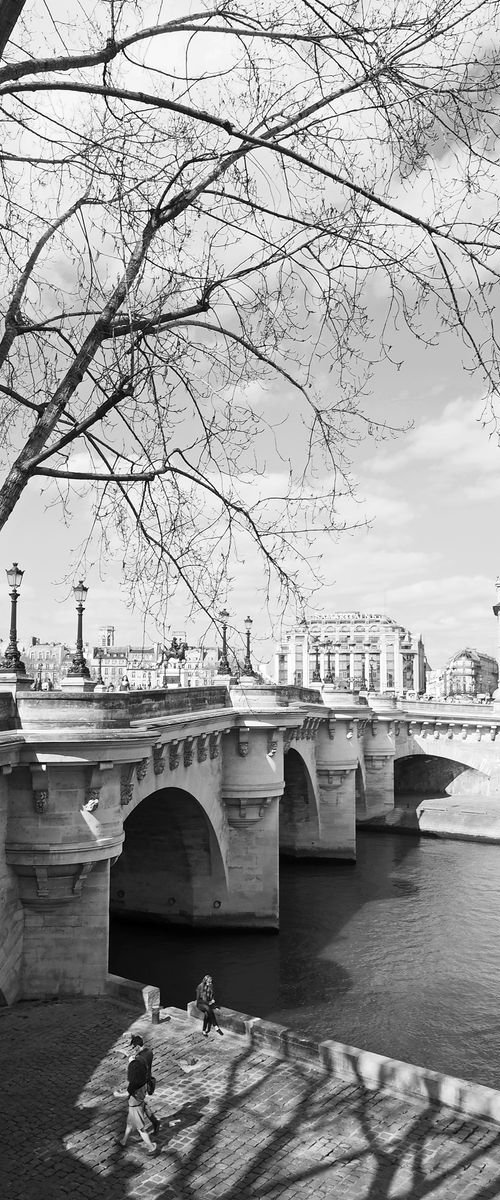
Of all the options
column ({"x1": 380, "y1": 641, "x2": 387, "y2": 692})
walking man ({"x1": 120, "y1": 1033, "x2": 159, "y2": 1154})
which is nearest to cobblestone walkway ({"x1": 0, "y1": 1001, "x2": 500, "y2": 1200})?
walking man ({"x1": 120, "y1": 1033, "x2": 159, "y2": 1154})

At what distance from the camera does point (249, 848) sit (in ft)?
98.1

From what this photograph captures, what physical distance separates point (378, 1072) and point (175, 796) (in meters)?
14.2

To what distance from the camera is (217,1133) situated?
12.2m

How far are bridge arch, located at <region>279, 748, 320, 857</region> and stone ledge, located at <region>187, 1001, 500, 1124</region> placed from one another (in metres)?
26.8

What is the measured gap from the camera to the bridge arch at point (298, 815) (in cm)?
4278

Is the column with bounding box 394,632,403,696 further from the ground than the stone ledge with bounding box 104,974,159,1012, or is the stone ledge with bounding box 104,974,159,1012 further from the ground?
the column with bounding box 394,632,403,696

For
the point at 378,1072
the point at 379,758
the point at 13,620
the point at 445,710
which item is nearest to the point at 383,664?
the point at 445,710

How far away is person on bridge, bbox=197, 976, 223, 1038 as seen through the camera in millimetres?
15977

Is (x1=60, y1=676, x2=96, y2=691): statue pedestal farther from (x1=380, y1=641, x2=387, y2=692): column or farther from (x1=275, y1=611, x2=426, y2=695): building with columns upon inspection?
(x1=380, y1=641, x2=387, y2=692): column

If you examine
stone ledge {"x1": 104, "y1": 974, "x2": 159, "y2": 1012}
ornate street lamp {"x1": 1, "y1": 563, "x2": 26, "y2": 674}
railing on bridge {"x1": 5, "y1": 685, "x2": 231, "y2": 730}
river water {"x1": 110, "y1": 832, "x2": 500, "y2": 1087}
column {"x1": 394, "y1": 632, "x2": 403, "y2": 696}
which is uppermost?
Result: column {"x1": 394, "y1": 632, "x2": 403, "y2": 696}

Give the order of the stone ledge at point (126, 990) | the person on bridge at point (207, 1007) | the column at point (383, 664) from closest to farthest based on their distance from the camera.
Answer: the person on bridge at point (207, 1007) → the stone ledge at point (126, 990) → the column at point (383, 664)

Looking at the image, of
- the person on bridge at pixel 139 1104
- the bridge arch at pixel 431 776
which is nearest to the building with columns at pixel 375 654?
the bridge arch at pixel 431 776

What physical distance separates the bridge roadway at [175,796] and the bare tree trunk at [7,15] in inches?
191

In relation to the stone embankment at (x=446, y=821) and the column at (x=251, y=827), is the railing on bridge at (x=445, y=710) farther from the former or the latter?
the column at (x=251, y=827)
